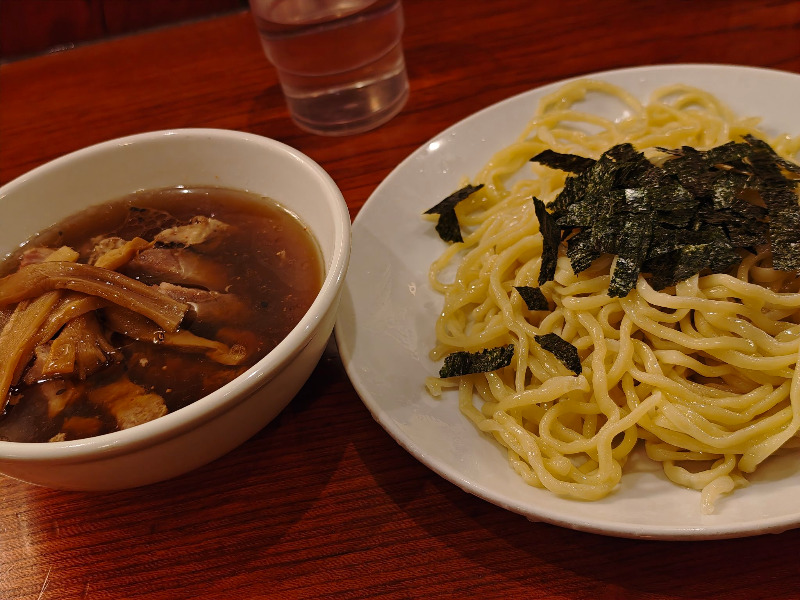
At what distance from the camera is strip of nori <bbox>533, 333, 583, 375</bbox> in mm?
1493

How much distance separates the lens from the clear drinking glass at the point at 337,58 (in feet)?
7.46

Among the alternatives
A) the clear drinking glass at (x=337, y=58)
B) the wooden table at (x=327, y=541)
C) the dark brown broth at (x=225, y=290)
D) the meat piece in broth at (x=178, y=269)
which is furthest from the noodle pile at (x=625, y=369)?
the clear drinking glass at (x=337, y=58)

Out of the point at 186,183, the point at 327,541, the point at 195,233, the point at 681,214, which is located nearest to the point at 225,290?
the point at 195,233

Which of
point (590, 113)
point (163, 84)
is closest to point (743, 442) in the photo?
point (590, 113)

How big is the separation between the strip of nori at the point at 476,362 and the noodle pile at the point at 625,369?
0.04 meters

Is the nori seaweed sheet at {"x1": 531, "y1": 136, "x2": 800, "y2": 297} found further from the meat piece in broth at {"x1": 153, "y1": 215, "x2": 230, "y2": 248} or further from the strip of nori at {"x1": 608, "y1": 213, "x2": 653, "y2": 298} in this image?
the meat piece in broth at {"x1": 153, "y1": 215, "x2": 230, "y2": 248}

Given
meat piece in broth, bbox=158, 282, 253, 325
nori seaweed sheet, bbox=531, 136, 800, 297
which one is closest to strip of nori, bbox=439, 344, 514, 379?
nori seaweed sheet, bbox=531, 136, 800, 297

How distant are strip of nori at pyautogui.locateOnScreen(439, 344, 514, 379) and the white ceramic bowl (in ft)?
1.09

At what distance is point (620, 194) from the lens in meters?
1.58

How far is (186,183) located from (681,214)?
1267 mm

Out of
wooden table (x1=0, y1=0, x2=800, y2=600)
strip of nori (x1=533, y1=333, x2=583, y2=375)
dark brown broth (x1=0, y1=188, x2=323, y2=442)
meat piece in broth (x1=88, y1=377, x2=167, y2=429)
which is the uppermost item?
dark brown broth (x1=0, y1=188, x2=323, y2=442)

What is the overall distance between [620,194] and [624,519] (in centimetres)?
79

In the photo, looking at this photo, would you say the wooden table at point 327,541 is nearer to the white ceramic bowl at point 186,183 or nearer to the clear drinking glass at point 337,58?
the white ceramic bowl at point 186,183

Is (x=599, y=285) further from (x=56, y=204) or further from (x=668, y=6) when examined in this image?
(x=668, y=6)
